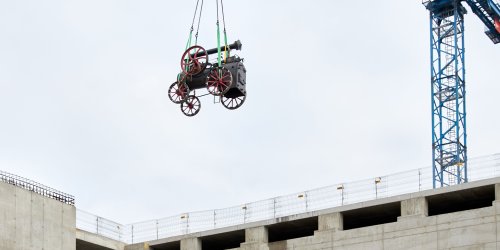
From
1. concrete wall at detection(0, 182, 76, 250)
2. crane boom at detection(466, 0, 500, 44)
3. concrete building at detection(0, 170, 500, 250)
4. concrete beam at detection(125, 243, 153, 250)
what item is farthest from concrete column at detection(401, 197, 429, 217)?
crane boom at detection(466, 0, 500, 44)

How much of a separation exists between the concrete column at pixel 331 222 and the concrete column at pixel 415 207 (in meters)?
3.94

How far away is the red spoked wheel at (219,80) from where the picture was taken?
6725cm

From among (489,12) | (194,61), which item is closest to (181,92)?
(194,61)

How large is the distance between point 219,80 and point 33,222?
1253 centimetres

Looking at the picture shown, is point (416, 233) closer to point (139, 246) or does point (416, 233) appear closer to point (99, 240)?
point (139, 246)

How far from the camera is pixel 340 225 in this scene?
68.0 metres

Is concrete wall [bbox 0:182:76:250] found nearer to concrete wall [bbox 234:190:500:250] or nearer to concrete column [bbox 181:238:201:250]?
concrete column [bbox 181:238:201:250]

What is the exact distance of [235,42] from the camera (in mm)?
69562

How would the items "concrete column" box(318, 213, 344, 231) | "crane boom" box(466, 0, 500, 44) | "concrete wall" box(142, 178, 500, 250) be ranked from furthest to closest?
"crane boom" box(466, 0, 500, 44)
"concrete column" box(318, 213, 344, 231)
"concrete wall" box(142, 178, 500, 250)

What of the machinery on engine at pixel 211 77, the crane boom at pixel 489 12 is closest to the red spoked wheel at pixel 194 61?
the machinery on engine at pixel 211 77

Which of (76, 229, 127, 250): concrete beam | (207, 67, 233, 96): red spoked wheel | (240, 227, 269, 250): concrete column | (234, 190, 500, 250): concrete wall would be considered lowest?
(234, 190, 500, 250): concrete wall

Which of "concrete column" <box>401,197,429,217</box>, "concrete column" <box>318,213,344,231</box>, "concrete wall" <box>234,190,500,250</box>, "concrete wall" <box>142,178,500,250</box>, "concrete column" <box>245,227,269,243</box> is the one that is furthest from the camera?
"concrete column" <box>245,227,269,243</box>

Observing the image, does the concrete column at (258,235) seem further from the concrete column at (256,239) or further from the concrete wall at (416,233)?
the concrete wall at (416,233)

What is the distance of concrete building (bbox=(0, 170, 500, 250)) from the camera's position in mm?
63344
